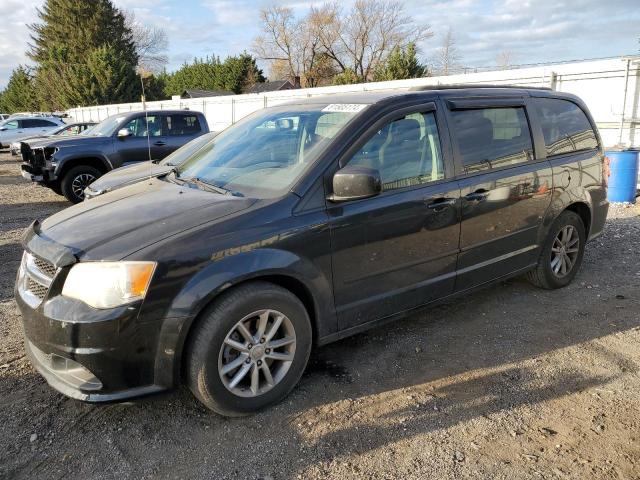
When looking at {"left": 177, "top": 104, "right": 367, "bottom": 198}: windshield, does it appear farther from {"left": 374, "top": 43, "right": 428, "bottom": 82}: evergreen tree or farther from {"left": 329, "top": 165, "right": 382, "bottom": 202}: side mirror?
{"left": 374, "top": 43, "right": 428, "bottom": 82}: evergreen tree

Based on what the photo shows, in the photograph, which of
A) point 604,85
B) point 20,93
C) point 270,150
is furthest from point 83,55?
point 270,150

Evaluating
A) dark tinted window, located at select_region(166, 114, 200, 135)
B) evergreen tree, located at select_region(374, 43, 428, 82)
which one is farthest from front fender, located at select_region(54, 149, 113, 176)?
evergreen tree, located at select_region(374, 43, 428, 82)

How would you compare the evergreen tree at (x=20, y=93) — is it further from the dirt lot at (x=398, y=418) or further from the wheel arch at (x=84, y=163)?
the dirt lot at (x=398, y=418)

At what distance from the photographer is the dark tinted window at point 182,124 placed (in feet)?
34.3

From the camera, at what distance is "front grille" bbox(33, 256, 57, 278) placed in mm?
2714

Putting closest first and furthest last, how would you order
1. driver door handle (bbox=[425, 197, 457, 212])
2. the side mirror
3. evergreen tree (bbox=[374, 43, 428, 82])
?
1. the side mirror
2. driver door handle (bbox=[425, 197, 457, 212])
3. evergreen tree (bbox=[374, 43, 428, 82])

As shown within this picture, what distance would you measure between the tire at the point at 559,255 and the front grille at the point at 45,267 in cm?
389

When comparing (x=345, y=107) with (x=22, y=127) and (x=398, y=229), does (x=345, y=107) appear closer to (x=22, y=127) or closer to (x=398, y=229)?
(x=398, y=229)

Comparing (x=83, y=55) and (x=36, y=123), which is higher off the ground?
(x=83, y=55)

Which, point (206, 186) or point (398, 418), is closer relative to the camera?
point (398, 418)

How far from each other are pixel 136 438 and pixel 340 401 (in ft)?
3.85

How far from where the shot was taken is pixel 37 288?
279 cm

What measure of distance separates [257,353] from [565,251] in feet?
11.1

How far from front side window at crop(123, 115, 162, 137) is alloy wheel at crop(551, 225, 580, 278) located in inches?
315
